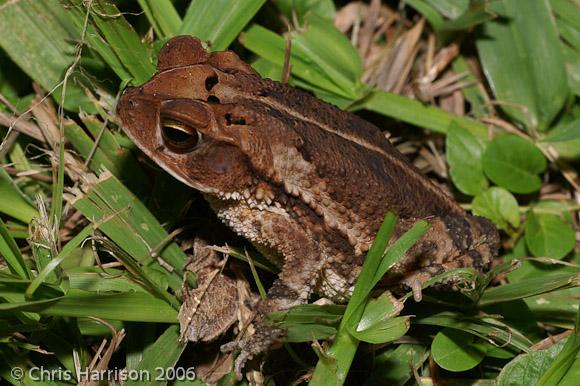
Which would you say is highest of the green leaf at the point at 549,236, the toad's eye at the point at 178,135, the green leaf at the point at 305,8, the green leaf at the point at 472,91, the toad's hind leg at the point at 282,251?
the toad's eye at the point at 178,135

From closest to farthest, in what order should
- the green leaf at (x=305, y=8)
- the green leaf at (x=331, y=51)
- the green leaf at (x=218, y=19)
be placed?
the green leaf at (x=218, y=19), the green leaf at (x=331, y=51), the green leaf at (x=305, y=8)

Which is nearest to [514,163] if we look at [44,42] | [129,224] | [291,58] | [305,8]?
[291,58]

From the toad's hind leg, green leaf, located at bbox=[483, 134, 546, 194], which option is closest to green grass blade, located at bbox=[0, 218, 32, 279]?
the toad's hind leg

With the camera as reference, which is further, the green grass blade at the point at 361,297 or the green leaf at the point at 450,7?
the green leaf at the point at 450,7

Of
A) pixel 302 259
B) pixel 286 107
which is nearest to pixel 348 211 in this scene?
pixel 302 259

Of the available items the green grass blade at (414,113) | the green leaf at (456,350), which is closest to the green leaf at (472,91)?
the green grass blade at (414,113)

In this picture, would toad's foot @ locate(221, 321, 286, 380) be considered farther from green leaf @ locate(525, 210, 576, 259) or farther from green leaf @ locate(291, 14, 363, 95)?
green leaf @ locate(525, 210, 576, 259)

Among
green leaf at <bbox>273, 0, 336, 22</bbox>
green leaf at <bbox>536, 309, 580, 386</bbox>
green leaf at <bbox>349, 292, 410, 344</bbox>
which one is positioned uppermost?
green leaf at <bbox>273, 0, 336, 22</bbox>

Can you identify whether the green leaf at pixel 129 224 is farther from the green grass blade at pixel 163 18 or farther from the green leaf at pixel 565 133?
the green leaf at pixel 565 133
